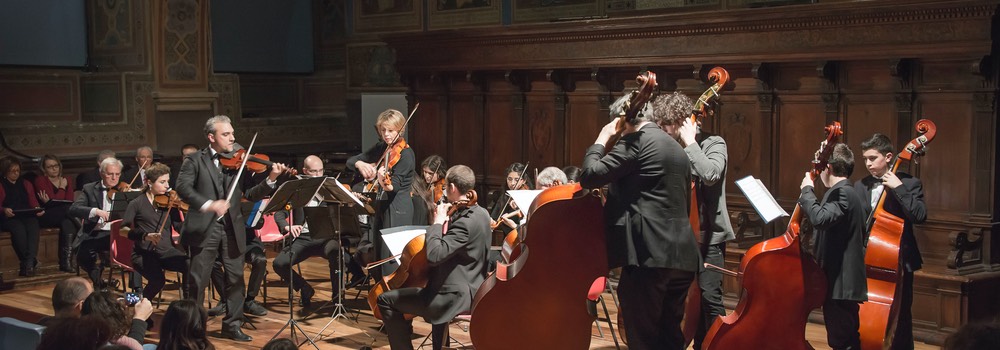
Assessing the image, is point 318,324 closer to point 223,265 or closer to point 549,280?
point 223,265

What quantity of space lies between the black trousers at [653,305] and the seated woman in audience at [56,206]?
583 centimetres

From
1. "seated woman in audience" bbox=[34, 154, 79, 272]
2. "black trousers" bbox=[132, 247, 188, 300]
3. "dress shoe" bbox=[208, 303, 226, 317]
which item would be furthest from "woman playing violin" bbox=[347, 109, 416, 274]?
"seated woman in audience" bbox=[34, 154, 79, 272]

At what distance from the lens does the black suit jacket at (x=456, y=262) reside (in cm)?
475

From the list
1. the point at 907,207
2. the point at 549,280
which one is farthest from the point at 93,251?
the point at 907,207

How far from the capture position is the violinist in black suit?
289 inches

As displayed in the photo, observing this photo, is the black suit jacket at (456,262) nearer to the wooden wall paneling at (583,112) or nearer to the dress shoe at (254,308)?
the dress shoe at (254,308)

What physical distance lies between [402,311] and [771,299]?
1.70 metres

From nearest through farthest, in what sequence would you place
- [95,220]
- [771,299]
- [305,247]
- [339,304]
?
[771,299] → [339,304] → [305,247] → [95,220]

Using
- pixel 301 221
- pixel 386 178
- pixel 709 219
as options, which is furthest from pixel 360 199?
pixel 709 219

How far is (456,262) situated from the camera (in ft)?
15.9

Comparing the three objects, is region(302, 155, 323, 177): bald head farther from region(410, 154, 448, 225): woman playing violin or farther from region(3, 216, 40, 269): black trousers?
region(3, 216, 40, 269): black trousers

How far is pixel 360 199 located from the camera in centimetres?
630

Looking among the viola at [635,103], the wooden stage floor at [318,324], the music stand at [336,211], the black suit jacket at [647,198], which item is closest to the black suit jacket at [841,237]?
the black suit jacket at [647,198]

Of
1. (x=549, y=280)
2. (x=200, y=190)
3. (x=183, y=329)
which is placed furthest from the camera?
(x=200, y=190)
